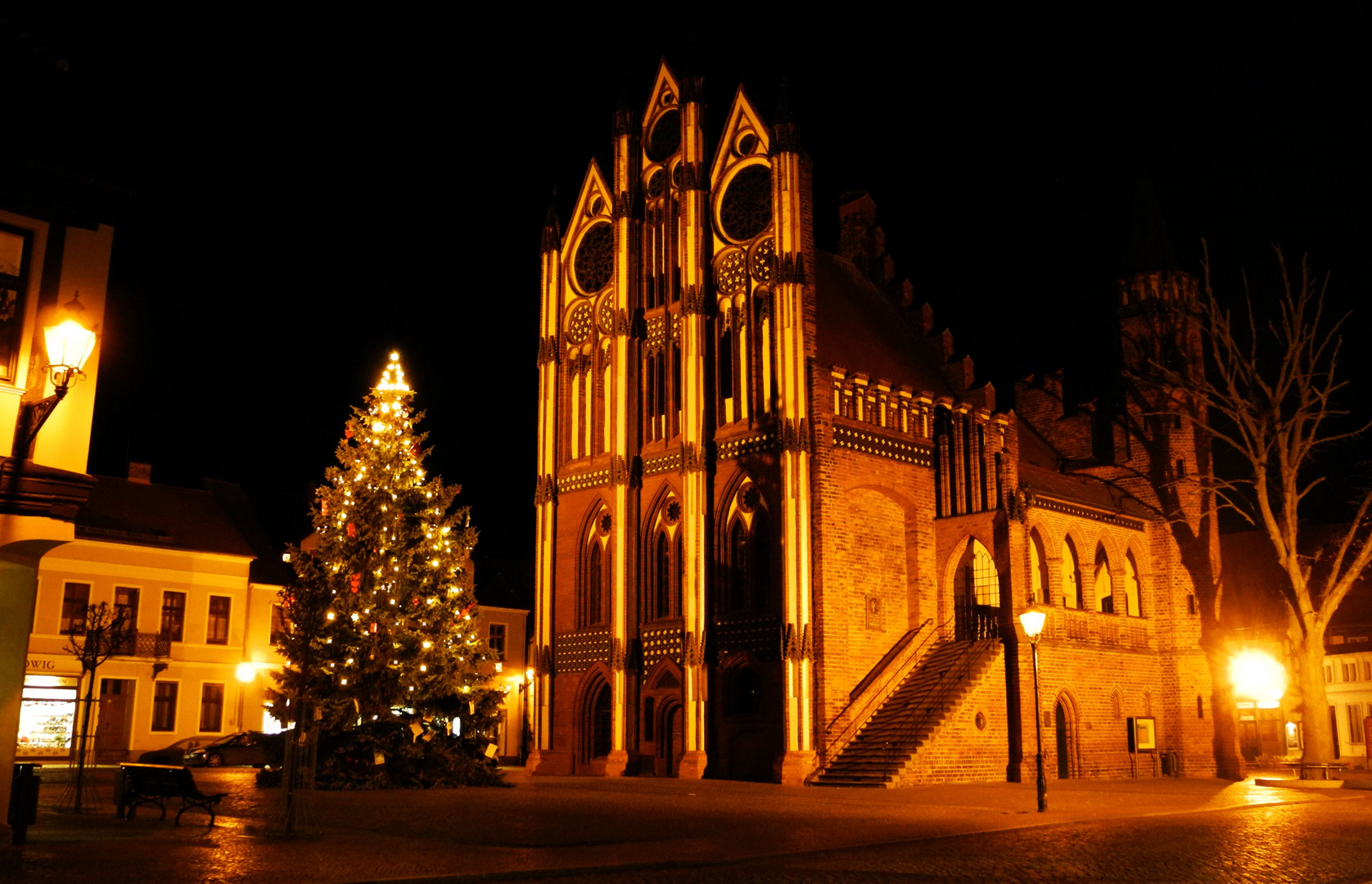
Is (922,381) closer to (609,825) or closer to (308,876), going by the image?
(609,825)

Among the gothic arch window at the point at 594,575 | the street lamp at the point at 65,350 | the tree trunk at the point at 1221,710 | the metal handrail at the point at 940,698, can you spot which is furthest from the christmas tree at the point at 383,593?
the tree trunk at the point at 1221,710

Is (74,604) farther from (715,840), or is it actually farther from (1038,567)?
(715,840)

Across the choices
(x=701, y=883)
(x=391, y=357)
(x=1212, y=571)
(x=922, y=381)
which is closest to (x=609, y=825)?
(x=701, y=883)

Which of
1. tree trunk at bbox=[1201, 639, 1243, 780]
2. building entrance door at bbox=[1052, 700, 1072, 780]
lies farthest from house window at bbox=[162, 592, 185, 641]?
tree trunk at bbox=[1201, 639, 1243, 780]

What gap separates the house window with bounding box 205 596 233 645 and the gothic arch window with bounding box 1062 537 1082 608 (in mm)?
28419

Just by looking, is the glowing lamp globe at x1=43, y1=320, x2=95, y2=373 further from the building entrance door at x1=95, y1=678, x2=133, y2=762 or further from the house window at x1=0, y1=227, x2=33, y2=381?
the building entrance door at x1=95, y1=678, x2=133, y2=762

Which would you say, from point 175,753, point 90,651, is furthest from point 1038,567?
point 175,753

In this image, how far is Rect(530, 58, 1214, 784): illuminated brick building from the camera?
3278 centimetres

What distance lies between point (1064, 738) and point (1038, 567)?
488 centimetres

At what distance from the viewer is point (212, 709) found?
44.7m

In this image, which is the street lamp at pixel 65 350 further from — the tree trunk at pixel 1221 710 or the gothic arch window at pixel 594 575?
the tree trunk at pixel 1221 710

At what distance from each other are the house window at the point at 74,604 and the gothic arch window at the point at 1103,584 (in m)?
31.8

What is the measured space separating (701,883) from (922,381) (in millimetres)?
28160

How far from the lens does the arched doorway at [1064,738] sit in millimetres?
35156
